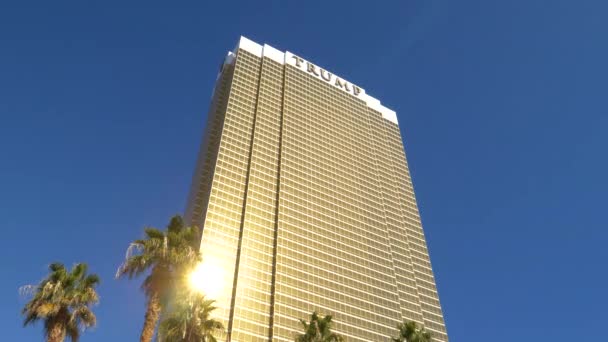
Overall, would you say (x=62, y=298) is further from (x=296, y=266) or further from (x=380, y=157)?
(x=380, y=157)

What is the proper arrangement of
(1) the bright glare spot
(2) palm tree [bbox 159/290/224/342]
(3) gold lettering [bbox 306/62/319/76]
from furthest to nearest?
(3) gold lettering [bbox 306/62/319/76] < (1) the bright glare spot < (2) palm tree [bbox 159/290/224/342]

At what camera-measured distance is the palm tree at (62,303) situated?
34156mm

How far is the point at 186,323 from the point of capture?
37281mm

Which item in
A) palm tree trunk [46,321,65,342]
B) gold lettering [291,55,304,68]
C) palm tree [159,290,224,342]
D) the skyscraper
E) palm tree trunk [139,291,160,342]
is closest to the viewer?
palm tree trunk [139,291,160,342]

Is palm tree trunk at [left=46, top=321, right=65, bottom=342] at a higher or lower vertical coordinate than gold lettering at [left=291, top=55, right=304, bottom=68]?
lower

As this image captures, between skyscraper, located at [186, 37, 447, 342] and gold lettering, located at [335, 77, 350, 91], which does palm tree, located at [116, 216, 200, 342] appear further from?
gold lettering, located at [335, 77, 350, 91]

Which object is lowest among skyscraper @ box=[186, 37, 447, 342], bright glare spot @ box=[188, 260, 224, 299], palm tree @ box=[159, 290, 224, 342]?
palm tree @ box=[159, 290, 224, 342]

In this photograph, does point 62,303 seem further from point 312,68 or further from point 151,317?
point 312,68

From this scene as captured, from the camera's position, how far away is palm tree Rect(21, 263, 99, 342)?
34.2m

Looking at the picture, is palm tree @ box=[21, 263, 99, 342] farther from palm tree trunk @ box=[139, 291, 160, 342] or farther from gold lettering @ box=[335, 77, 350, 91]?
gold lettering @ box=[335, 77, 350, 91]

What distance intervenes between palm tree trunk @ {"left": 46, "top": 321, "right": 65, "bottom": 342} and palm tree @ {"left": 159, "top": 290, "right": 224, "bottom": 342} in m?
6.84

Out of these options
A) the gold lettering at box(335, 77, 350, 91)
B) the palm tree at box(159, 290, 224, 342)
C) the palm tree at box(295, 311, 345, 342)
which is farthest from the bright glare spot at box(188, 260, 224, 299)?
the gold lettering at box(335, 77, 350, 91)

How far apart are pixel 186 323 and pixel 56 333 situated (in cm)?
891

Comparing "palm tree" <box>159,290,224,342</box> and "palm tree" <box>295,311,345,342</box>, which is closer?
"palm tree" <box>159,290,224,342</box>
